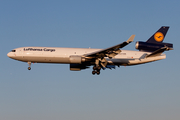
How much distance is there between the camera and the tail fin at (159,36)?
5653 cm

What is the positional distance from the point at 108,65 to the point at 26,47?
46.8 ft

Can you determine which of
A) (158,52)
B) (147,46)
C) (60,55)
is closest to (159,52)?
(158,52)

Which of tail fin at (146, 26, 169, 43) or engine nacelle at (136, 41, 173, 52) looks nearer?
engine nacelle at (136, 41, 173, 52)

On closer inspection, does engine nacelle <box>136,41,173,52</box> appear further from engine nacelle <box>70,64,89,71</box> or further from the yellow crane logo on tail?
engine nacelle <box>70,64,89,71</box>

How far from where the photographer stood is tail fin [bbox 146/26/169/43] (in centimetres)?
5653

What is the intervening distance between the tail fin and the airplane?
17 cm

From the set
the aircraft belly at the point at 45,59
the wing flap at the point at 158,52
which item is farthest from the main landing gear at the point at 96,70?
the wing flap at the point at 158,52

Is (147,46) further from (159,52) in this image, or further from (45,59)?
(45,59)

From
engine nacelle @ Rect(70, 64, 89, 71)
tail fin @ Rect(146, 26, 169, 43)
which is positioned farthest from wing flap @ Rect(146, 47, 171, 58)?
engine nacelle @ Rect(70, 64, 89, 71)

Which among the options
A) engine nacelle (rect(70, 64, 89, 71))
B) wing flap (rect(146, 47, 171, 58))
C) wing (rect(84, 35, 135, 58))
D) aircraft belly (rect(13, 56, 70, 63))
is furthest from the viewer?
engine nacelle (rect(70, 64, 89, 71))

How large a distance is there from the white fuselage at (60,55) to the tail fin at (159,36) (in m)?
3.28

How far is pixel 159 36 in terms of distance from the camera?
186 feet

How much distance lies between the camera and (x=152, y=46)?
54969 millimetres

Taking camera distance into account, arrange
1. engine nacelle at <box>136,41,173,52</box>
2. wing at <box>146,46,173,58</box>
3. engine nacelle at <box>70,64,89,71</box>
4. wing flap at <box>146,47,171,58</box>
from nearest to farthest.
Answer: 1. wing at <box>146,46,173,58</box>
2. wing flap at <box>146,47,171,58</box>
3. engine nacelle at <box>136,41,173,52</box>
4. engine nacelle at <box>70,64,89,71</box>
